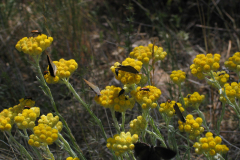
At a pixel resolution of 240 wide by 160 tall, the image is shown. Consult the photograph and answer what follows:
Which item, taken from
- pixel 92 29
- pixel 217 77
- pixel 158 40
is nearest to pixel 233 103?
pixel 217 77

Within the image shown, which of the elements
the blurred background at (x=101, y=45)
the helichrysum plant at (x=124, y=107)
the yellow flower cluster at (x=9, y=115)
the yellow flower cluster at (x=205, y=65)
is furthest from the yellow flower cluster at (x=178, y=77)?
the yellow flower cluster at (x=9, y=115)

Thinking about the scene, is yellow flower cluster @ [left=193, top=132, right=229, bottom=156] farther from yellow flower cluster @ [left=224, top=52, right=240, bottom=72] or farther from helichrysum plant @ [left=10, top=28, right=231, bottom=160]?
yellow flower cluster @ [left=224, top=52, right=240, bottom=72]

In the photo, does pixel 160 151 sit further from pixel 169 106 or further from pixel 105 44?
pixel 105 44

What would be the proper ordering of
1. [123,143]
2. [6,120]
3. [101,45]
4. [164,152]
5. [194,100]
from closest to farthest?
1. [164,152]
2. [123,143]
3. [6,120]
4. [194,100]
5. [101,45]

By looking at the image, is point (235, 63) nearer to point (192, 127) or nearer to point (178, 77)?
point (178, 77)

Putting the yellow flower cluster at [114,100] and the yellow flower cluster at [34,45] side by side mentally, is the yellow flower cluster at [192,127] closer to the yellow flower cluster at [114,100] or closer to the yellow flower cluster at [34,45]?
the yellow flower cluster at [114,100]

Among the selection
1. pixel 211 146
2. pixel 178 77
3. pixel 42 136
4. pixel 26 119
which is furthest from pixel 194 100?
pixel 26 119
